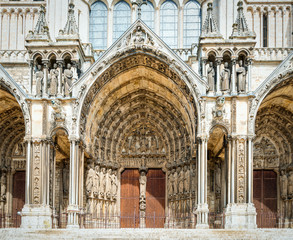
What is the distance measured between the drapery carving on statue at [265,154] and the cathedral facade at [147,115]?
41mm

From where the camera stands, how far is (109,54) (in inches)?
784

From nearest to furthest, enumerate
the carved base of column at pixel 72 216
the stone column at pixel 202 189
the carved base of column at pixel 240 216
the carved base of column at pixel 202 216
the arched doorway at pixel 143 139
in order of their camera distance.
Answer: the carved base of column at pixel 240 216, the carved base of column at pixel 202 216, the stone column at pixel 202 189, the carved base of column at pixel 72 216, the arched doorway at pixel 143 139

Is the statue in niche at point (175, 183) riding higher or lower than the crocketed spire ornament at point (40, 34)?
lower

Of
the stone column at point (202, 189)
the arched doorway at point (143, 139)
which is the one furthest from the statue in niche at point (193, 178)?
the stone column at point (202, 189)

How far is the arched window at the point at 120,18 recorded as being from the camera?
937 inches

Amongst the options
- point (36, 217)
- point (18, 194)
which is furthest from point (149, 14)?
point (36, 217)

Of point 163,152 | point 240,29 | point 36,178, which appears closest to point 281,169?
point 163,152

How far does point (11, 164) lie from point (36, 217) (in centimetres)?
497

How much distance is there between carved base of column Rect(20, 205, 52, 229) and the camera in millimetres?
18484

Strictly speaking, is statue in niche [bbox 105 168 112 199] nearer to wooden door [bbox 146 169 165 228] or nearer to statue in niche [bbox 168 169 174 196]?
wooden door [bbox 146 169 165 228]

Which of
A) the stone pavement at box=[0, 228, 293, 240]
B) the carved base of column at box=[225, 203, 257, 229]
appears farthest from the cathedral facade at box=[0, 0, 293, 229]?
the stone pavement at box=[0, 228, 293, 240]

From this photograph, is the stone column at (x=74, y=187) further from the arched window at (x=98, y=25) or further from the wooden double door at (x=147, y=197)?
the arched window at (x=98, y=25)

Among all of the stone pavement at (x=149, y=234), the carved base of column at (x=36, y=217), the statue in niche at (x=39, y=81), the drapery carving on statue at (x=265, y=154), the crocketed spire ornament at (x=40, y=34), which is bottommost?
the stone pavement at (x=149, y=234)

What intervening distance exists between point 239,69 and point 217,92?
1.08 m
